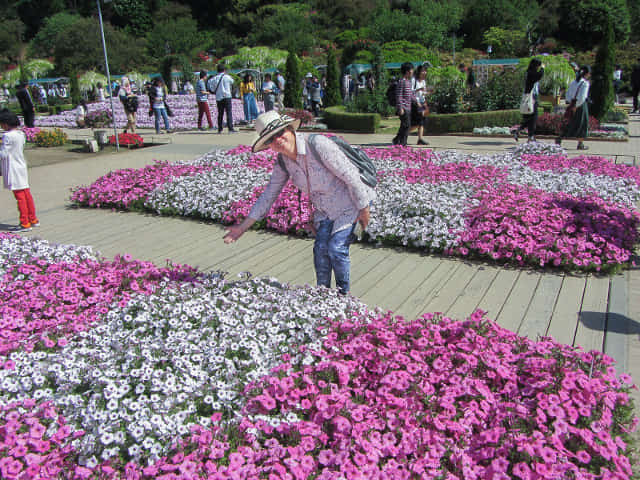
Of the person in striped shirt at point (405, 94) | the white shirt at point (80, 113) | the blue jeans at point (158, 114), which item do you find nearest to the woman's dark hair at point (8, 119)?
the person in striped shirt at point (405, 94)

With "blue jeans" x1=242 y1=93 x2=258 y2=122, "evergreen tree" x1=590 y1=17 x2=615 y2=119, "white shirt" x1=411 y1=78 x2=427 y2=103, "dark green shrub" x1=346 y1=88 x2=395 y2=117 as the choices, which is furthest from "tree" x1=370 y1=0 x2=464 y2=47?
"white shirt" x1=411 y1=78 x2=427 y2=103

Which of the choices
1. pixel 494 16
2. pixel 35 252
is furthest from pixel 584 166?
pixel 494 16

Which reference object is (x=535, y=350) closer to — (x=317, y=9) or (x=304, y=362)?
(x=304, y=362)

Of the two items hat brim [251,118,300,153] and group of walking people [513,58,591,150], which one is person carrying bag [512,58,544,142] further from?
hat brim [251,118,300,153]

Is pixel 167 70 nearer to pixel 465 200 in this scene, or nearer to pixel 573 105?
pixel 573 105

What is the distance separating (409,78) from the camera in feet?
36.9

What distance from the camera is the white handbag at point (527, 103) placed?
10969 mm

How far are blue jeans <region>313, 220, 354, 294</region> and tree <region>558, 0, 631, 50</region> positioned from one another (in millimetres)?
50862

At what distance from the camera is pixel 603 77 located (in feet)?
51.3

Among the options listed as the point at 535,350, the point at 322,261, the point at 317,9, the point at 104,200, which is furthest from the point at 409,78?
the point at 317,9

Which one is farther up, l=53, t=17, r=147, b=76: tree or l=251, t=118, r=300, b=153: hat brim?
l=53, t=17, r=147, b=76: tree

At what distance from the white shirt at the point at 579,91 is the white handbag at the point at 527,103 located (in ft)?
3.77

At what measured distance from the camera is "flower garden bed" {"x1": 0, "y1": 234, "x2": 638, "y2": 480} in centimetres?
226

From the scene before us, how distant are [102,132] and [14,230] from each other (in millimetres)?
8651
